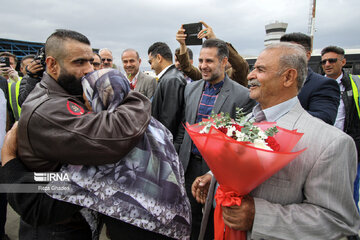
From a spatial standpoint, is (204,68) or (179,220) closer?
(179,220)

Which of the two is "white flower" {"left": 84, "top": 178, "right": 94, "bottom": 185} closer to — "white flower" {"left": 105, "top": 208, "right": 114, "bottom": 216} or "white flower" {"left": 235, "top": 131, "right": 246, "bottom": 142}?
"white flower" {"left": 105, "top": 208, "right": 114, "bottom": 216}

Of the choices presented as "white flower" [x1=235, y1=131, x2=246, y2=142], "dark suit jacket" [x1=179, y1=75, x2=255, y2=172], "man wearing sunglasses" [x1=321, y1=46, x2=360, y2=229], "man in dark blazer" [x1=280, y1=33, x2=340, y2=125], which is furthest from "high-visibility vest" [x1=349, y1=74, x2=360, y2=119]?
"white flower" [x1=235, y1=131, x2=246, y2=142]

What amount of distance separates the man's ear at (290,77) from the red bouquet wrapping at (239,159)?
0.45 metres

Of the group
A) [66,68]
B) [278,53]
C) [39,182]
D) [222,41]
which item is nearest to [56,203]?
[39,182]

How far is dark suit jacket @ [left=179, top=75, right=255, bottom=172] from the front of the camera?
2713 millimetres

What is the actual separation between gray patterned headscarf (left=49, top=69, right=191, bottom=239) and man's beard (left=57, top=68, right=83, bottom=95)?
0.61 ft

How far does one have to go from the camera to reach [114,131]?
1.13 meters

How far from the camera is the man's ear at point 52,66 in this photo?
1485mm

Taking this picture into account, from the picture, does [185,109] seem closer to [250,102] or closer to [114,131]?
[250,102]

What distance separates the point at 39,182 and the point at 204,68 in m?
2.30

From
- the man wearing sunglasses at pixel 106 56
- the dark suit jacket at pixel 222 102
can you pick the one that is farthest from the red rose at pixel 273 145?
the man wearing sunglasses at pixel 106 56

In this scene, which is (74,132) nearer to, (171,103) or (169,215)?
(169,215)

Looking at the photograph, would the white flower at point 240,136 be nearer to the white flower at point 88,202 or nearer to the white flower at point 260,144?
the white flower at point 260,144

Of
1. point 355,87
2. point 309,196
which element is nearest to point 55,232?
point 309,196
